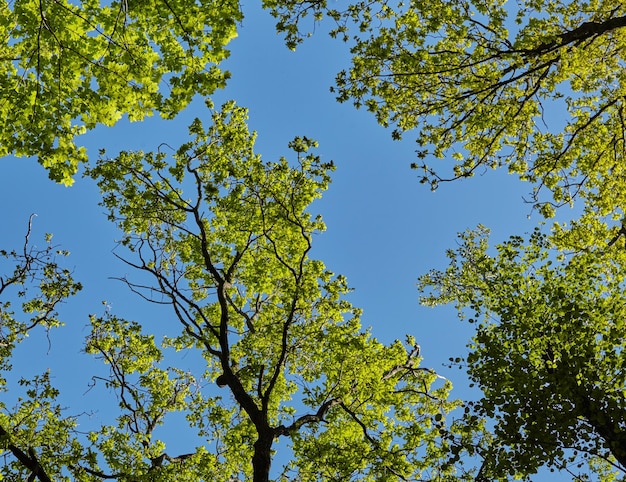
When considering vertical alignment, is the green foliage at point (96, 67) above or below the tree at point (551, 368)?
above

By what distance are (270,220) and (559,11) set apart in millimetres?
10744

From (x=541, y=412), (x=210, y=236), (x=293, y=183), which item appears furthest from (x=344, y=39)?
(x=541, y=412)

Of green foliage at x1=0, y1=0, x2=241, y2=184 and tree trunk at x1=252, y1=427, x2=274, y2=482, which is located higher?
green foliage at x1=0, y1=0, x2=241, y2=184

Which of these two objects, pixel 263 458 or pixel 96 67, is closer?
pixel 96 67

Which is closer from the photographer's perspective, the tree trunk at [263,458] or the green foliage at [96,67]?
the green foliage at [96,67]

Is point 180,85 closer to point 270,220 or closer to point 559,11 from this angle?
point 270,220

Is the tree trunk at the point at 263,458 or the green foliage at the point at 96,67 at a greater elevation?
the green foliage at the point at 96,67

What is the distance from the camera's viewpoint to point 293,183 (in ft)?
54.3

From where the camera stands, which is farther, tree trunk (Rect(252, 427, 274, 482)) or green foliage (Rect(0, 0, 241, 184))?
tree trunk (Rect(252, 427, 274, 482))

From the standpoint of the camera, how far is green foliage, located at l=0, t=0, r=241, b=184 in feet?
27.9

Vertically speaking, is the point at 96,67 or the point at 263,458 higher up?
the point at 96,67

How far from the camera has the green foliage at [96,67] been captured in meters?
8.51

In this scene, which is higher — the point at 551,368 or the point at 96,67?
the point at 96,67

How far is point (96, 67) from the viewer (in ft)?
29.1
